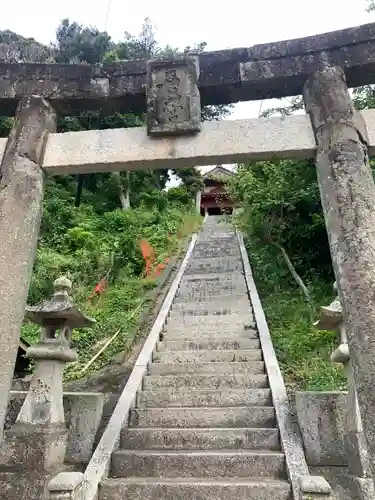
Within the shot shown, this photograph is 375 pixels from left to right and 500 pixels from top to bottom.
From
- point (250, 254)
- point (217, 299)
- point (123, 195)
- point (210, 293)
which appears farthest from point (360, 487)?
point (123, 195)

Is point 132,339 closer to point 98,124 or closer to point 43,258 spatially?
point 43,258

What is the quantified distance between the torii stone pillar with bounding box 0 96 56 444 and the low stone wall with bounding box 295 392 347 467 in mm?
3053

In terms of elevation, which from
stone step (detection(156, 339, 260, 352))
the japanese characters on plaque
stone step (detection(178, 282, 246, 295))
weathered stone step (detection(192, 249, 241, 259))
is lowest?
stone step (detection(156, 339, 260, 352))

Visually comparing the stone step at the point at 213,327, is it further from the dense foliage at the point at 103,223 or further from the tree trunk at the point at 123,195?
the tree trunk at the point at 123,195

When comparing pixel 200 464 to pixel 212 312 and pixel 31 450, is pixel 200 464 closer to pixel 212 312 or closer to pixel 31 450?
pixel 31 450

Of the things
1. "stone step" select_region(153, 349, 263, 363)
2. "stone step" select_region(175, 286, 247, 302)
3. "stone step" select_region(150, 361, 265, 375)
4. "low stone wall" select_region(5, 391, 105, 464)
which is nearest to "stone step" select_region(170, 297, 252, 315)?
"stone step" select_region(175, 286, 247, 302)

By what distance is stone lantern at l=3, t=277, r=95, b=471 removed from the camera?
161 inches

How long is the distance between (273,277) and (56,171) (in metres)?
8.13

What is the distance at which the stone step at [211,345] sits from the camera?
701cm

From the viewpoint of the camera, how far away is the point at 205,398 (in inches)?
217

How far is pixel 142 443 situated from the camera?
15.9ft

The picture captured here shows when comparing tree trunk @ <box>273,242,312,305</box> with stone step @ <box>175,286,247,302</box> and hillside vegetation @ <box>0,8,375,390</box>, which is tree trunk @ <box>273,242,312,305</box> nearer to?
hillside vegetation @ <box>0,8,375,390</box>

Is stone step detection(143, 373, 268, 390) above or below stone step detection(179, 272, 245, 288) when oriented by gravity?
below

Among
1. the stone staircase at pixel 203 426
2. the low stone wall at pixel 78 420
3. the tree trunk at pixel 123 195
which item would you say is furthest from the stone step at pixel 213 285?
the tree trunk at pixel 123 195
